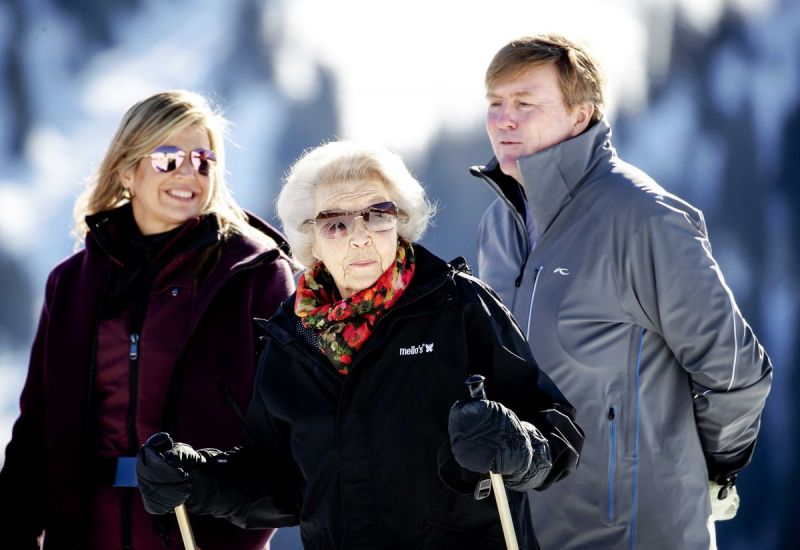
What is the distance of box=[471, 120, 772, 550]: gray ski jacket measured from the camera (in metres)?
2.54

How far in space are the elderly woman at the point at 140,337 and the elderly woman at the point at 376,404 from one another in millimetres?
499

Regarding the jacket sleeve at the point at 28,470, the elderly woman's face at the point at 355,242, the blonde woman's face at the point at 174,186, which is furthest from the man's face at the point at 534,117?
the jacket sleeve at the point at 28,470

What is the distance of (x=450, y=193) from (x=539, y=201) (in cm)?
217

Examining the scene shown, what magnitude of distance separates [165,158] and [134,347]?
0.52 meters

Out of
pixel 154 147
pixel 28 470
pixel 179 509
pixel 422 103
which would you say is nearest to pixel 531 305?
pixel 179 509

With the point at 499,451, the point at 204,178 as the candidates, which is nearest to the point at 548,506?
the point at 499,451

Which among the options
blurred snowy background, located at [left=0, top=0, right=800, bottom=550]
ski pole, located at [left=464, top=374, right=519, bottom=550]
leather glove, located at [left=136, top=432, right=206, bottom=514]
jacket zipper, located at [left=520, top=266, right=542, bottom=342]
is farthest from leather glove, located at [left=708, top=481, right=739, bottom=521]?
blurred snowy background, located at [left=0, top=0, right=800, bottom=550]

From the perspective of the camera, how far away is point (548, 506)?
104 inches

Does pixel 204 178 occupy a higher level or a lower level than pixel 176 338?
higher

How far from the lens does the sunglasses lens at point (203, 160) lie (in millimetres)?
3111

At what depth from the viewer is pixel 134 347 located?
9.61 feet

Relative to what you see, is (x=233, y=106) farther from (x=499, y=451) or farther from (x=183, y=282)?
(x=499, y=451)

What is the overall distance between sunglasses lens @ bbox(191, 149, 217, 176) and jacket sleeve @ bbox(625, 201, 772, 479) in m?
1.19

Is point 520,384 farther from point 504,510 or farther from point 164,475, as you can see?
point 164,475
